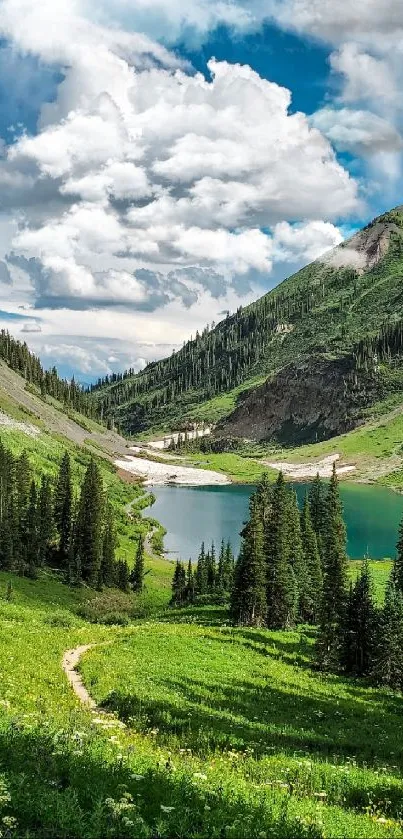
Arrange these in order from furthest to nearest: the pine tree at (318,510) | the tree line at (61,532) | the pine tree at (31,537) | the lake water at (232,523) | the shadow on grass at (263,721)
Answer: the lake water at (232,523) < the pine tree at (318,510) < the pine tree at (31,537) < the tree line at (61,532) < the shadow on grass at (263,721)

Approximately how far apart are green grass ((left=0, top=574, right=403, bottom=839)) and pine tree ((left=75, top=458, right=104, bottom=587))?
51.2 meters

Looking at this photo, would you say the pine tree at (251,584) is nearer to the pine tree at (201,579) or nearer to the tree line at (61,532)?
the pine tree at (201,579)

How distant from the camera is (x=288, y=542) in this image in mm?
70688

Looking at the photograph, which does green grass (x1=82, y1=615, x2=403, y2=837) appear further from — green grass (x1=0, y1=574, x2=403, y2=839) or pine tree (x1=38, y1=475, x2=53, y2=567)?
pine tree (x1=38, y1=475, x2=53, y2=567)

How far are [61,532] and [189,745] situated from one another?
272 ft

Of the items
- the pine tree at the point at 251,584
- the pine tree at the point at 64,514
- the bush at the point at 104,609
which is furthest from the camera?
the pine tree at the point at 64,514

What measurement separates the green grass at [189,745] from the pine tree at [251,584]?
57.3 feet

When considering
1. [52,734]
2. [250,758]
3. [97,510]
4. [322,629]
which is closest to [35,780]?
[52,734]

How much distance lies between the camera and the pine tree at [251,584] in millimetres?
59375

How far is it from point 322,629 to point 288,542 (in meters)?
27.4

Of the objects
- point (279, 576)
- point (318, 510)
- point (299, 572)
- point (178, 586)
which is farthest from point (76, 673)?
point (318, 510)

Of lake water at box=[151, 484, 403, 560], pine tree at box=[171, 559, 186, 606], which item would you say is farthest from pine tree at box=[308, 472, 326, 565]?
lake water at box=[151, 484, 403, 560]

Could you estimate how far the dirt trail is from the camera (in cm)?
2465

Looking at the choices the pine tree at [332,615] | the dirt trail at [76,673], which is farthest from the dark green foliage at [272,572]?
the dirt trail at [76,673]
